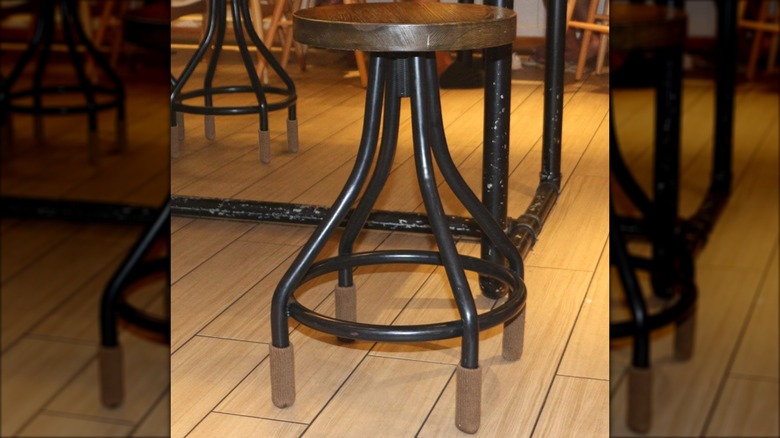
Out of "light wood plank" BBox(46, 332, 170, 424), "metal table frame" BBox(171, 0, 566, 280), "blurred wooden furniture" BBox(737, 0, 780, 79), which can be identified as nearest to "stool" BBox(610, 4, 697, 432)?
"light wood plank" BBox(46, 332, 170, 424)

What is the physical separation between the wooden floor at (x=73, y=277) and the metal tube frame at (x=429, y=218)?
261cm

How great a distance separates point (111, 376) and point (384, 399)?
2.46m

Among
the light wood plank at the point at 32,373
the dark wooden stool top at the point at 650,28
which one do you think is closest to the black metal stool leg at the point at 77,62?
the light wood plank at the point at 32,373

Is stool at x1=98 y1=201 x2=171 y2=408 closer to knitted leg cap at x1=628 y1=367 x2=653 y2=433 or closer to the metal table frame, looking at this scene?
knitted leg cap at x1=628 y1=367 x2=653 y2=433

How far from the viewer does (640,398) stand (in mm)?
2828

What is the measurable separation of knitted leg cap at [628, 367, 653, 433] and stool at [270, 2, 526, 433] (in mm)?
2064

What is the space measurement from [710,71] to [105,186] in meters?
2.98

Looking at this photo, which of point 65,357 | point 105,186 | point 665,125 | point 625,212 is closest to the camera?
point 665,125

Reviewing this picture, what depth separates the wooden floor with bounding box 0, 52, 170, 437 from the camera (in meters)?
3.29

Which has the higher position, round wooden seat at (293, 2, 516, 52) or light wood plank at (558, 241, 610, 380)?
round wooden seat at (293, 2, 516, 52)

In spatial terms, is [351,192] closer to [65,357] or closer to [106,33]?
[65,357]

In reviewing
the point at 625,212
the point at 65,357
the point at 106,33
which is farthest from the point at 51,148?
the point at 625,212

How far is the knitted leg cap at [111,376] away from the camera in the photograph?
3.00 meters

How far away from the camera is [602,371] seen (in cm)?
76
